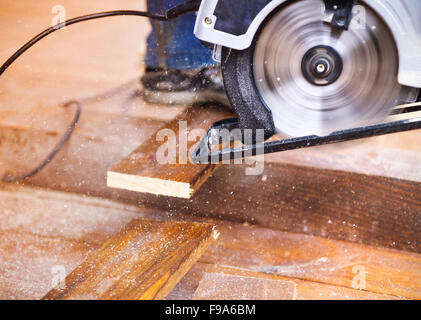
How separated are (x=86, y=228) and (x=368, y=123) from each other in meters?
0.88

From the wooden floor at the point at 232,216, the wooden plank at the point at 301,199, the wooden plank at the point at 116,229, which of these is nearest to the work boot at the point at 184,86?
the wooden floor at the point at 232,216

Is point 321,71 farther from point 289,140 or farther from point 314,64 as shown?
point 289,140

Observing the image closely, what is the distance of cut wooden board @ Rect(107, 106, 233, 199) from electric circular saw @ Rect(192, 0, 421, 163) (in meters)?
0.16

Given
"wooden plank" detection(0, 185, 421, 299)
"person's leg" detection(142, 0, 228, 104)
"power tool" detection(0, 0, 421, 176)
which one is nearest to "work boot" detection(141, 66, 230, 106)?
"person's leg" detection(142, 0, 228, 104)

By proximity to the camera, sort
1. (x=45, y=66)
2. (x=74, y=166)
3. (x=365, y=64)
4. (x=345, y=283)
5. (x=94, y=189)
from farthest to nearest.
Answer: (x=45, y=66), (x=74, y=166), (x=94, y=189), (x=345, y=283), (x=365, y=64)

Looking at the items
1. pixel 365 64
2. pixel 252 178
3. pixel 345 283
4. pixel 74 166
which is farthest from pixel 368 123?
pixel 74 166

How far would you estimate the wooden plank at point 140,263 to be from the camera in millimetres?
1000

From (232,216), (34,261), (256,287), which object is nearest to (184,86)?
(232,216)

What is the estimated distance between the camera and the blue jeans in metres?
1.99

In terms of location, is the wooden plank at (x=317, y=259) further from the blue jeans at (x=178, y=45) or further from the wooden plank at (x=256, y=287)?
the blue jeans at (x=178, y=45)

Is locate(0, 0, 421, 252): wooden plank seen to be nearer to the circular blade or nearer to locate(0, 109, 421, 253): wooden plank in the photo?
locate(0, 109, 421, 253): wooden plank

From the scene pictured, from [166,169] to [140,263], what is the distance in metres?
0.32

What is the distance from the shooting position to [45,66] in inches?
108
